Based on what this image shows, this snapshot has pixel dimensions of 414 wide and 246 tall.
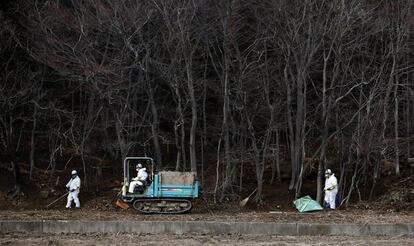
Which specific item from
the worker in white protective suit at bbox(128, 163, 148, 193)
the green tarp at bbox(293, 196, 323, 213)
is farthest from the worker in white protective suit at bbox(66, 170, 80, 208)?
the green tarp at bbox(293, 196, 323, 213)

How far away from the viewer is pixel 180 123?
25.0m

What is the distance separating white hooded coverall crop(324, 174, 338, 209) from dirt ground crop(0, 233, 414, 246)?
22.2 feet

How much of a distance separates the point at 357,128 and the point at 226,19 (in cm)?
693

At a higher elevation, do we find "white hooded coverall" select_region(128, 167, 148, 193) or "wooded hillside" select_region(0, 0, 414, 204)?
"wooded hillside" select_region(0, 0, 414, 204)

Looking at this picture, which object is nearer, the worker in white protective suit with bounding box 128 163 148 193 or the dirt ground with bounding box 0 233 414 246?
the dirt ground with bounding box 0 233 414 246

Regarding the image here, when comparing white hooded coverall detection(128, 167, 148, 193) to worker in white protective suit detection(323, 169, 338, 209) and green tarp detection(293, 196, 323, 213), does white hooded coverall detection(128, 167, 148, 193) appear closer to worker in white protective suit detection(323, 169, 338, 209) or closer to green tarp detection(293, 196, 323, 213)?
green tarp detection(293, 196, 323, 213)

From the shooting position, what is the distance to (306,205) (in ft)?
72.1

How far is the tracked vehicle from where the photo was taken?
19703 mm

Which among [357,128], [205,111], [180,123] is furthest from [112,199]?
[357,128]

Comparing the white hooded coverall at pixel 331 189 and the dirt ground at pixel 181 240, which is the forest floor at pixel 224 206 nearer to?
the white hooded coverall at pixel 331 189

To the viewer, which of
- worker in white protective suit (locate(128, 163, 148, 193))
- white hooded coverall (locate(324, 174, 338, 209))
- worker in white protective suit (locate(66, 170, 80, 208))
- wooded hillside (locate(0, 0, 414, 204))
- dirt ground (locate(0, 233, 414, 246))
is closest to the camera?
dirt ground (locate(0, 233, 414, 246))

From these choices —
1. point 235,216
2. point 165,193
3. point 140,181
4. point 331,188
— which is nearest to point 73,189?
point 140,181

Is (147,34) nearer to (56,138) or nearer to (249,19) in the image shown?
(249,19)

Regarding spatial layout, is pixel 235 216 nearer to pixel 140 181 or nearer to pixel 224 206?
pixel 224 206
